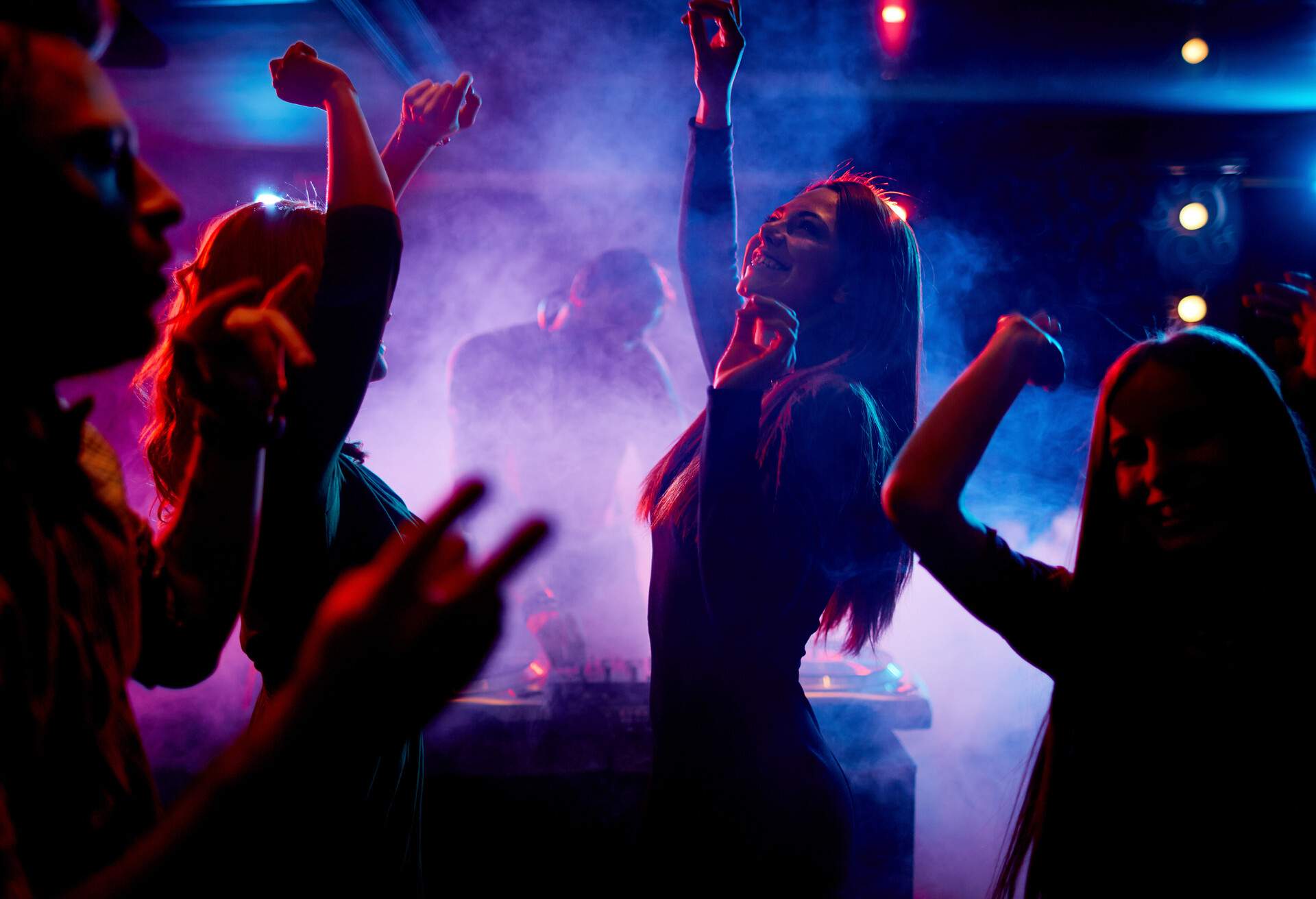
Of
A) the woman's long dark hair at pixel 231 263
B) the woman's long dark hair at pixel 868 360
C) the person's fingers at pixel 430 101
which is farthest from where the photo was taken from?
the woman's long dark hair at pixel 868 360

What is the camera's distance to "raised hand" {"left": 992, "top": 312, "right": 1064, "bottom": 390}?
100 centimetres

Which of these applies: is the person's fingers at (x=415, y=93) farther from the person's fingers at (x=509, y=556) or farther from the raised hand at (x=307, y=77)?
the person's fingers at (x=509, y=556)

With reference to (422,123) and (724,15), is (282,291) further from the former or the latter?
(724,15)

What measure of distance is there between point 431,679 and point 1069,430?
13.7 feet

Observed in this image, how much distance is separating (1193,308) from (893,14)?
213cm

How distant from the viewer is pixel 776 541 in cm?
126

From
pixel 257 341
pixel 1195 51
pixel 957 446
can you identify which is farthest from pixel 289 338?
pixel 1195 51

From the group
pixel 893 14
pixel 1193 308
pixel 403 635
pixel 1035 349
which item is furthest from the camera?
pixel 1193 308

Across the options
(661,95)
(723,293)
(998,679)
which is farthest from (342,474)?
(998,679)

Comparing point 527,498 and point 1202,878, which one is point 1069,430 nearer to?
point 527,498

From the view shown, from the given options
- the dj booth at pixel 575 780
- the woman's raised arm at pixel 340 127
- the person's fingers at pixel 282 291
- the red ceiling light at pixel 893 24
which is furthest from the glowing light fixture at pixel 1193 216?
the person's fingers at pixel 282 291

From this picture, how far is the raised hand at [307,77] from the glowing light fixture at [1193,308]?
4.02 m

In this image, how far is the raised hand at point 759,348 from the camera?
1196 mm

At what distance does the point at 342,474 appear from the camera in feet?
3.91
